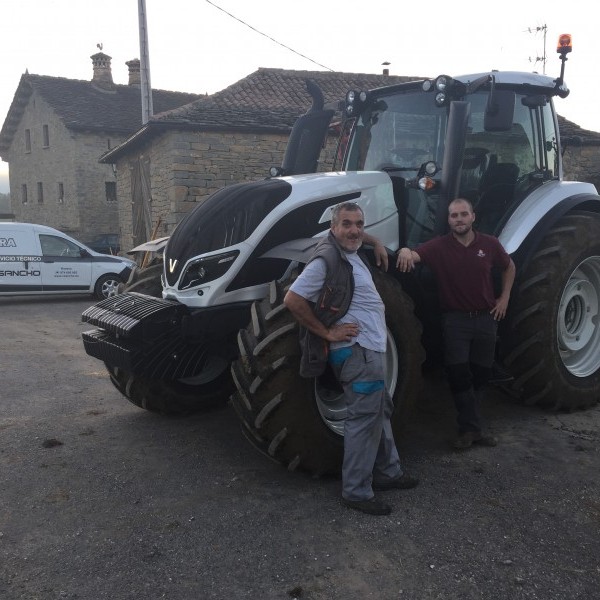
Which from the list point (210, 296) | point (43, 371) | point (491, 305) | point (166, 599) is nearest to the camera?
point (166, 599)

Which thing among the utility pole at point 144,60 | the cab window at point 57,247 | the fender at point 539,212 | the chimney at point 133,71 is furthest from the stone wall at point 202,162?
the chimney at point 133,71

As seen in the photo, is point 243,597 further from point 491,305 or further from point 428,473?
point 491,305

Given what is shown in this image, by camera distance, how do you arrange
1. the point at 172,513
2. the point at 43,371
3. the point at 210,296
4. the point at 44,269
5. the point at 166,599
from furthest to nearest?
1. the point at 44,269
2. the point at 43,371
3. the point at 210,296
4. the point at 172,513
5. the point at 166,599

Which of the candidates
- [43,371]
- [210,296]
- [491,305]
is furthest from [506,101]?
[43,371]

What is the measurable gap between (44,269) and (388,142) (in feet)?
31.9

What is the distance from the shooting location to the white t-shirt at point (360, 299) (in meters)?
3.19

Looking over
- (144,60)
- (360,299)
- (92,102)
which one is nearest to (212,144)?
(144,60)

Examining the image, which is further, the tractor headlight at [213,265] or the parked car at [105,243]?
the parked car at [105,243]

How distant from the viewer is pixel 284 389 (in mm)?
3287

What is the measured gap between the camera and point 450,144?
4.23 m

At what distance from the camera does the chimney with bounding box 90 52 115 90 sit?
103 ft

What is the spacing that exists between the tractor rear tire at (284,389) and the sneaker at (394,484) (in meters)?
0.25

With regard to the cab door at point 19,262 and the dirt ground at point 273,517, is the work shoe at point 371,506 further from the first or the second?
the cab door at point 19,262

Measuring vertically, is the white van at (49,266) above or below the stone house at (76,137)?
below
